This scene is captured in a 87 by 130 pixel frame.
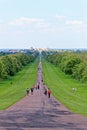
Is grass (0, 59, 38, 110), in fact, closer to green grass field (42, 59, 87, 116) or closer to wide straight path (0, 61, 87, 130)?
green grass field (42, 59, 87, 116)

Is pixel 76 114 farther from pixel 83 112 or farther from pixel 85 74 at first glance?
pixel 85 74

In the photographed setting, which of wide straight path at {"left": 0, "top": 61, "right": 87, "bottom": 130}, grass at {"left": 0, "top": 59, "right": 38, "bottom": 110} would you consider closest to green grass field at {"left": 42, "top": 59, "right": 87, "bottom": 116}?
wide straight path at {"left": 0, "top": 61, "right": 87, "bottom": 130}

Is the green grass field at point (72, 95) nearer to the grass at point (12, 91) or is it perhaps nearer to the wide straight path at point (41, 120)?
the wide straight path at point (41, 120)

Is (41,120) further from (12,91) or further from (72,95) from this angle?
(12,91)

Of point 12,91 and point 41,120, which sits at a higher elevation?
point 41,120

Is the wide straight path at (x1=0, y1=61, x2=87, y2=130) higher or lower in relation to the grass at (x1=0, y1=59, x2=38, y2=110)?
higher

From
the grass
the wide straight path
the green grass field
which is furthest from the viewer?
the grass

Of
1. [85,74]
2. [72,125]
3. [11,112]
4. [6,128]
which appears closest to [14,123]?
[6,128]

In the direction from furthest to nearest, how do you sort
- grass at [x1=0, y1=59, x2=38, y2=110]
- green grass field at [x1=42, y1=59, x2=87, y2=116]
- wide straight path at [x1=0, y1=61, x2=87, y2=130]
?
grass at [x1=0, y1=59, x2=38, y2=110] → green grass field at [x1=42, y1=59, x2=87, y2=116] → wide straight path at [x1=0, y1=61, x2=87, y2=130]

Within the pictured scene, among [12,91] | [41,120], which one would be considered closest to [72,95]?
[12,91]

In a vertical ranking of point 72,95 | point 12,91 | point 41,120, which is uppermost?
point 41,120

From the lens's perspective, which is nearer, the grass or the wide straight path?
the wide straight path

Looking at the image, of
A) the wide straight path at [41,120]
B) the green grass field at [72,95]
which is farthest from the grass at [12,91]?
the wide straight path at [41,120]
